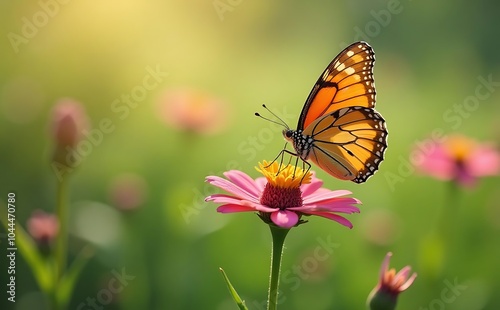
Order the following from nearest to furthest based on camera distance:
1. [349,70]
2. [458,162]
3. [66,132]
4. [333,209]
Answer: [333,209] → [349,70] → [66,132] → [458,162]

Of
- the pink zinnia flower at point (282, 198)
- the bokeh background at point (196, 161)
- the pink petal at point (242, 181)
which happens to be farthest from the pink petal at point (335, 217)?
the bokeh background at point (196, 161)

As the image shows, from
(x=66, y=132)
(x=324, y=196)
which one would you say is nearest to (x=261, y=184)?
(x=324, y=196)

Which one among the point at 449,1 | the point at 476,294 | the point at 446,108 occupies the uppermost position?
the point at 449,1

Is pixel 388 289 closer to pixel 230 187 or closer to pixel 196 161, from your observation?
pixel 230 187

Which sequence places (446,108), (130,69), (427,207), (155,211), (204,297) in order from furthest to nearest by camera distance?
(446,108) → (130,69) → (427,207) → (155,211) → (204,297)

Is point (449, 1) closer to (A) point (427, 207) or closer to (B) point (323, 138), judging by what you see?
(A) point (427, 207)

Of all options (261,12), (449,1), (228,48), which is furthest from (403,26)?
(228,48)

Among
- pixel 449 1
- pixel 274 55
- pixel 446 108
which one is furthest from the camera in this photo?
pixel 449 1
